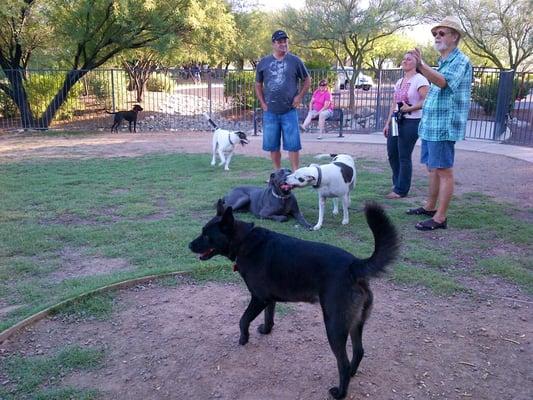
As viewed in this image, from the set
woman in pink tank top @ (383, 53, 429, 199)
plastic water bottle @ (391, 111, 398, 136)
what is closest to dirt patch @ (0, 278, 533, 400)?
woman in pink tank top @ (383, 53, 429, 199)

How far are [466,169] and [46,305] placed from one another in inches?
325

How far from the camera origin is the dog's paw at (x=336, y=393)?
2740 mm

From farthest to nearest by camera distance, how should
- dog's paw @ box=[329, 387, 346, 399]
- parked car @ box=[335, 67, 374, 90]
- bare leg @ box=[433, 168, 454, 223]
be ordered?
parked car @ box=[335, 67, 374, 90], bare leg @ box=[433, 168, 454, 223], dog's paw @ box=[329, 387, 346, 399]

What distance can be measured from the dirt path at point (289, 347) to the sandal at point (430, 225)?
60.1 inches

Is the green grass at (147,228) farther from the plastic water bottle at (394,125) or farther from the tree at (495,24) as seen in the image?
the tree at (495,24)

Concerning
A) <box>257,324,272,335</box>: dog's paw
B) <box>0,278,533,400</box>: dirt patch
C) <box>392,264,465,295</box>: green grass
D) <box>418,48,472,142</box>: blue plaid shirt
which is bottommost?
<box>0,278,533,400</box>: dirt patch

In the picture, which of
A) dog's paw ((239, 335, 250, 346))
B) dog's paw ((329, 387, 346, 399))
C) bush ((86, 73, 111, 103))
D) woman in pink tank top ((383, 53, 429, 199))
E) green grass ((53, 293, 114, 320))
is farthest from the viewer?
bush ((86, 73, 111, 103))

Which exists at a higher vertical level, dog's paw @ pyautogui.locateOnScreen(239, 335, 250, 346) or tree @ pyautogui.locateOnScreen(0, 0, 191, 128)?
tree @ pyautogui.locateOnScreen(0, 0, 191, 128)

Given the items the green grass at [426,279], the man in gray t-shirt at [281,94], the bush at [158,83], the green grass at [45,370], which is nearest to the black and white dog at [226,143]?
the man in gray t-shirt at [281,94]

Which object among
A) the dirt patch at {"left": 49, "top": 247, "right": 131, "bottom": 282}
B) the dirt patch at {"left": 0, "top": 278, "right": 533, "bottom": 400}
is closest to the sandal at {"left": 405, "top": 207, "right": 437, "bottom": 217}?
the dirt patch at {"left": 0, "top": 278, "right": 533, "bottom": 400}

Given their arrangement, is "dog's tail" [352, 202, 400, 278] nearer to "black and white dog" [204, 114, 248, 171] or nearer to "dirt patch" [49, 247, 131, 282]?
"dirt patch" [49, 247, 131, 282]

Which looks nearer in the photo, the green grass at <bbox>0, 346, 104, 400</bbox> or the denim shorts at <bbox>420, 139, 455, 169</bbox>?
the green grass at <bbox>0, 346, 104, 400</bbox>

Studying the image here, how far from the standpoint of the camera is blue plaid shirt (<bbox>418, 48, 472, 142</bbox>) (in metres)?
5.02

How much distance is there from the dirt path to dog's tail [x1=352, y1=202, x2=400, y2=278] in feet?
2.55
